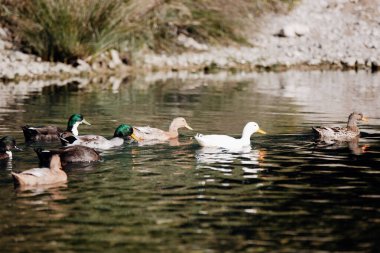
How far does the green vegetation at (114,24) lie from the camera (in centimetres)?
3102

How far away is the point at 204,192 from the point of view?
1208 centimetres

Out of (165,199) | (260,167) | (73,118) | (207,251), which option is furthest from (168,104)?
(207,251)

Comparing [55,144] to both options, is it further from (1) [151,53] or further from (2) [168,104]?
(1) [151,53]

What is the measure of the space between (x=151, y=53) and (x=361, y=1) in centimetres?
1107

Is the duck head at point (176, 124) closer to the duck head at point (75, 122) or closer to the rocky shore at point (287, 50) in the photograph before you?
the duck head at point (75, 122)

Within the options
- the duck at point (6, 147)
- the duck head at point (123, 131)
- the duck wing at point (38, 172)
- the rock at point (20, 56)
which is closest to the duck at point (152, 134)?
Result: the duck head at point (123, 131)

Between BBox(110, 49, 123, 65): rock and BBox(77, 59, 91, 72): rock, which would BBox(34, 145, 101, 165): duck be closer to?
BBox(77, 59, 91, 72): rock

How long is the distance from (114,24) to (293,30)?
8908mm

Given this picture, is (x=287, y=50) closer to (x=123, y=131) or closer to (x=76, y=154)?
(x=123, y=131)

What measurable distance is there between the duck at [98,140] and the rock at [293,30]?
22.5 metres

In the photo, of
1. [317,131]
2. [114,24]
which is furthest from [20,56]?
[317,131]

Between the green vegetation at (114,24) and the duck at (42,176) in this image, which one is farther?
the green vegetation at (114,24)

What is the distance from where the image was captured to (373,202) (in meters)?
11.6

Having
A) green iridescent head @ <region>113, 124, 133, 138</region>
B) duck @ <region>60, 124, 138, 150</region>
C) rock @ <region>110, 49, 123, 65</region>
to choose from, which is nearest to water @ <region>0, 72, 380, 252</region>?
duck @ <region>60, 124, 138, 150</region>
